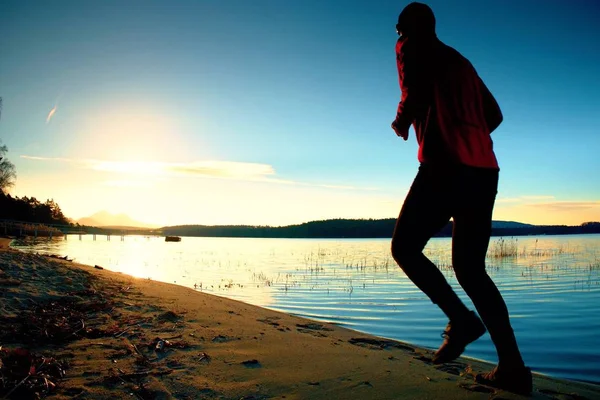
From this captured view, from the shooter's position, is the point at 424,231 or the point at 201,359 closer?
the point at 424,231

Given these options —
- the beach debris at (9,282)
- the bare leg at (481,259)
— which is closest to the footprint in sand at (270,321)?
the bare leg at (481,259)

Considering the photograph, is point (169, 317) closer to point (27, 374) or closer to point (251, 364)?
point (251, 364)

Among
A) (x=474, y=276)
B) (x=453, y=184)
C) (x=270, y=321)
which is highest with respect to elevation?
(x=453, y=184)

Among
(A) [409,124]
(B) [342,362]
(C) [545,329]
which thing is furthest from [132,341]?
(C) [545,329]

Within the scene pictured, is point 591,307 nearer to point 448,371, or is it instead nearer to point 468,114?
point 448,371

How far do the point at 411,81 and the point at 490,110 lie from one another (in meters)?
0.61

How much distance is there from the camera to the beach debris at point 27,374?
2125 mm

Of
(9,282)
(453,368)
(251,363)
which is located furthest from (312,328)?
(9,282)

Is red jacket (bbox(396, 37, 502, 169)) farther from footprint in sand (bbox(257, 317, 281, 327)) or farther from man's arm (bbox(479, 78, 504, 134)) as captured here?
footprint in sand (bbox(257, 317, 281, 327))

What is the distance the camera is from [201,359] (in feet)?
9.81

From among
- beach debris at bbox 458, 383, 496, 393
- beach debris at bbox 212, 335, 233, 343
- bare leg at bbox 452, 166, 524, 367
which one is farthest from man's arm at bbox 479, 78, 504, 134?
beach debris at bbox 212, 335, 233, 343

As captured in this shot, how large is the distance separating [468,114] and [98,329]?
3562 millimetres

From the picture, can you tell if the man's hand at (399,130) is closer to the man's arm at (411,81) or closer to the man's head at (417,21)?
the man's arm at (411,81)

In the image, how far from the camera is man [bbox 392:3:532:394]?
2.37 metres
